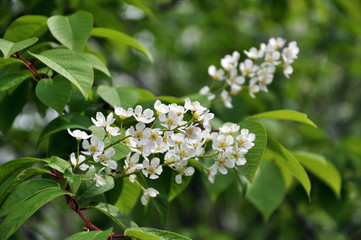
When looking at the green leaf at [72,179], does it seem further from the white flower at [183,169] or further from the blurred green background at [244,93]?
the blurred green background at [244,93]

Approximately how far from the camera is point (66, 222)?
7.52 metres

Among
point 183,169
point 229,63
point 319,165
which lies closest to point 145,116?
point 183,169

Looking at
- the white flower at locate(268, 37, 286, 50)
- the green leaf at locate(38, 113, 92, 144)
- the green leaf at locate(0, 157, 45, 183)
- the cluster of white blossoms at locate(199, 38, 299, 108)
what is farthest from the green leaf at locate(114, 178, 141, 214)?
the white flower at locate(268, 37, 286, 50)

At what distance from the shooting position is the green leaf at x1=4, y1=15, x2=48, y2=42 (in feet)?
4.02

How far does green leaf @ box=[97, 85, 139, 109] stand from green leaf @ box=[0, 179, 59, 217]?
1.13 ft

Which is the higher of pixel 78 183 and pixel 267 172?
pixel 78 183

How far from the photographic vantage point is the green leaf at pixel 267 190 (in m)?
1.55

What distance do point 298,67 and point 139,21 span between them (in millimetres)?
1503

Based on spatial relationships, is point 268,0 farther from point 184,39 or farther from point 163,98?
point 184,39

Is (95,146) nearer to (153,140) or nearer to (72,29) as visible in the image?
(153,140)

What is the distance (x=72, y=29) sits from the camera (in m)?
1.22

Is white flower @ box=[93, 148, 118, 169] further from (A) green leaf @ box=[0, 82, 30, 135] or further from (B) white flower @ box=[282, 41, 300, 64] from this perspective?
(B) white flower @ box=[282, 41, 300, 64]

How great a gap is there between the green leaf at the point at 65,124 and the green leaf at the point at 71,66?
136mm

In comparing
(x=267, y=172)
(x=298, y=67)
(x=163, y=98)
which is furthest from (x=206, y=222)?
(x=163, y=98)
